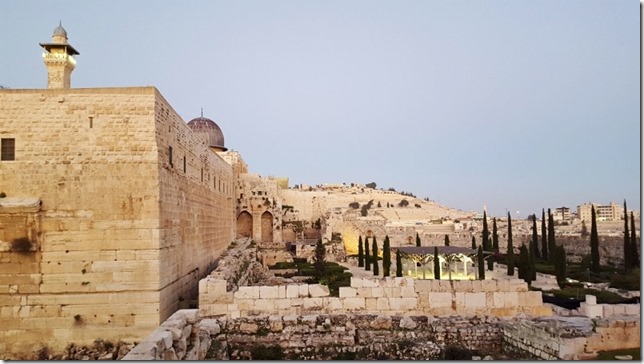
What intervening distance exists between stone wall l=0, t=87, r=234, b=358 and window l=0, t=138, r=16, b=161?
3.7 inches

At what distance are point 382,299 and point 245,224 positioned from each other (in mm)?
26744

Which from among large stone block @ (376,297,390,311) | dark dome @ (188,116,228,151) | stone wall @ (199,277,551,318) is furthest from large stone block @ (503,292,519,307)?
dark dome @ (188,116,228,151)

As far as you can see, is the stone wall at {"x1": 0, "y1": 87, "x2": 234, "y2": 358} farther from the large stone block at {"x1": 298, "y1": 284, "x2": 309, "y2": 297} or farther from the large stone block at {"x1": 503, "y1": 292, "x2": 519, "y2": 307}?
the large stone block at {"x1": 503, "y1": 292, "x2": 519, "y2": 307}

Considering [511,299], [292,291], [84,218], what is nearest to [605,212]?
[511,299]

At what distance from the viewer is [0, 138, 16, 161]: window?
9789mm

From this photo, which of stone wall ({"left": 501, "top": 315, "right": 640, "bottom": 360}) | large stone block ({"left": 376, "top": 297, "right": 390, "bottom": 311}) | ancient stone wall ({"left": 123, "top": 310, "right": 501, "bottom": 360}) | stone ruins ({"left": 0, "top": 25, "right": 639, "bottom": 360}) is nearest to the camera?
stone wall ({"left": 501, "top": 315, "right": 640, "bottom": 360})

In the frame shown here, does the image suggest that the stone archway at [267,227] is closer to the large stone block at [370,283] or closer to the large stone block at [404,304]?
the large stone block at [370,283]

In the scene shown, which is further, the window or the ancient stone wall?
the window

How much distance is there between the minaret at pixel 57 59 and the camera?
19688mm

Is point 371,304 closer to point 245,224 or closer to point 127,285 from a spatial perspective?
point 127,285

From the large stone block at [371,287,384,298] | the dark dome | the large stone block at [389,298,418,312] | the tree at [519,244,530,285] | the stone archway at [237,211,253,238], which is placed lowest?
the tree at [519,244,530,285]

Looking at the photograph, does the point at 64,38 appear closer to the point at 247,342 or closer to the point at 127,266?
the point at 127,266

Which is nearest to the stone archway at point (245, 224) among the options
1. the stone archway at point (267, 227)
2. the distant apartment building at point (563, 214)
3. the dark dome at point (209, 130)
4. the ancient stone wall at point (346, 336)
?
the stone archway at point (267, 227)

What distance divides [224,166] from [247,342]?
1681 cm
